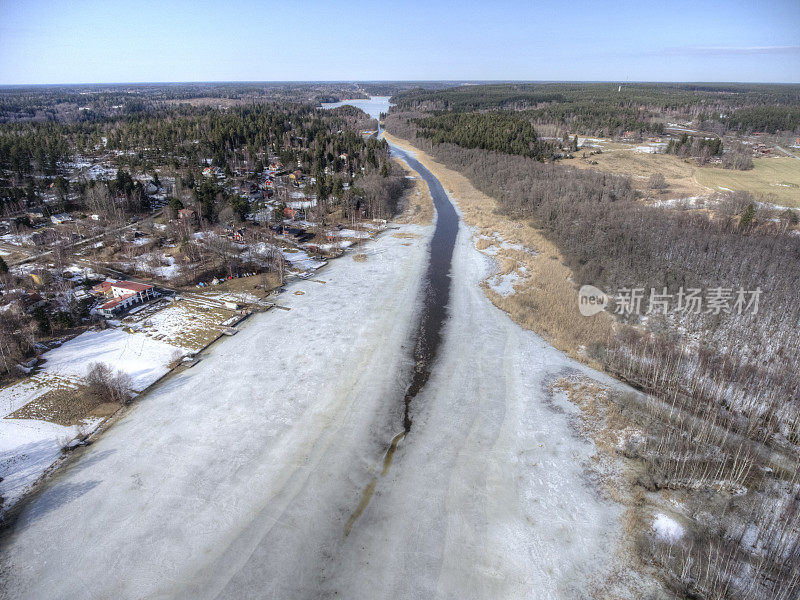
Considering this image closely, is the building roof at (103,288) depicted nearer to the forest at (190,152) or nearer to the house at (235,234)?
the house at (235,234)

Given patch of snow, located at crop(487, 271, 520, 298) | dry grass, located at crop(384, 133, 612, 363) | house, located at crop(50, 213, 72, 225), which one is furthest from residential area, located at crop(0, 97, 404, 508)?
patch of snow, located at crop(487, 271, 520, 298)

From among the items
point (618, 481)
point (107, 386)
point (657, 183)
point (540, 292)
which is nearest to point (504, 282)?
point (540, 292)

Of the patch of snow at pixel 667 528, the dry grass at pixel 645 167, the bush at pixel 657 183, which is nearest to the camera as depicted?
the patch of snow at pixel 667 528

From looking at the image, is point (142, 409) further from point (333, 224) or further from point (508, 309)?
point (333, 224)

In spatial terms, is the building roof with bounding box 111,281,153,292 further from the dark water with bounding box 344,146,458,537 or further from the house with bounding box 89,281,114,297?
the dark water with bounding box 344,146,458,537

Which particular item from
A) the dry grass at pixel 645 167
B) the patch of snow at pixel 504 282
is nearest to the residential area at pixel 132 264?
the patch of snow at pixel 504 282

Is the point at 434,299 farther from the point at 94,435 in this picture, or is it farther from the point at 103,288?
the point at 103,288
